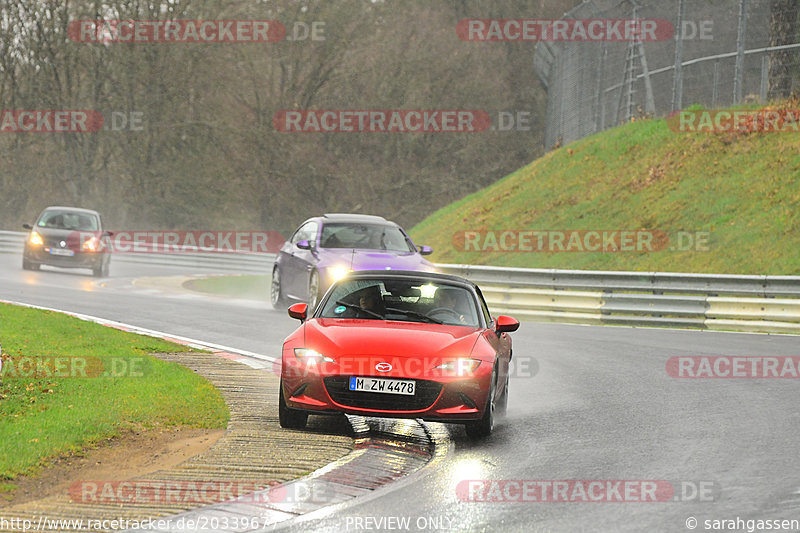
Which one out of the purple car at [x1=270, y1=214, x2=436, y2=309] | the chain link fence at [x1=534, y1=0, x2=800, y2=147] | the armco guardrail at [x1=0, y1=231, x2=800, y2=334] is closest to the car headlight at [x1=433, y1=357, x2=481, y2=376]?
the purple car at [x1=270, y1=214, x2=436, y2=309]

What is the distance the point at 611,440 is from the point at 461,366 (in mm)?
1294

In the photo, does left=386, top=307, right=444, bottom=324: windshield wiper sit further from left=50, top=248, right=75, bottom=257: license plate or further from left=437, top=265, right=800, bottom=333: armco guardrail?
left=50, top=248, right=75, bottom=257: license plate

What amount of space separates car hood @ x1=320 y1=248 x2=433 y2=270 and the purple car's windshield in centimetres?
34

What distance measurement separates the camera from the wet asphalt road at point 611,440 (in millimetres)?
6301

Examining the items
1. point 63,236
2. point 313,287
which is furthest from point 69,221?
point 313,287

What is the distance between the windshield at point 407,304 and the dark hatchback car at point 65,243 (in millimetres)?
18521

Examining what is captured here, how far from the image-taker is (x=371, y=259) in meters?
17.5

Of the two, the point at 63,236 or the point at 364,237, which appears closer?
the point at 364,237

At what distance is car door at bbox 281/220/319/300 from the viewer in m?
18.2

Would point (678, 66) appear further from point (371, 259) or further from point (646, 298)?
point (371, 259)

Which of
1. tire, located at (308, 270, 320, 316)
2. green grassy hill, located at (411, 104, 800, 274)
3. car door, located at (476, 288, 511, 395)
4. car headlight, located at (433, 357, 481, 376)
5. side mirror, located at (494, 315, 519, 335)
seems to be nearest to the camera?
car headlight, located at (433, 357, 481, 376)

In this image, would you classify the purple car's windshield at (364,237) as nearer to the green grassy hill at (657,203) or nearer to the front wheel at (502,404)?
the green grassy hill at (657,203)

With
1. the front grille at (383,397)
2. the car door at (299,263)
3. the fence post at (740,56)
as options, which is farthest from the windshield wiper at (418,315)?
the fence post at (740,56)

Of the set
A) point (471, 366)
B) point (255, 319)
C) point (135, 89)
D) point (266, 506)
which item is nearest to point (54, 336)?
point (255, 319)
